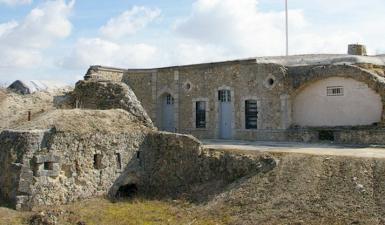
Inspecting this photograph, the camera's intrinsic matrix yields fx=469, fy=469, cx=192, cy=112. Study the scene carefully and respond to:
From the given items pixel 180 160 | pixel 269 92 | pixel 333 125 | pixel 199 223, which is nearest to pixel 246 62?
pixel 269 92

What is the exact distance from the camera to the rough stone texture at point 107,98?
16000mm

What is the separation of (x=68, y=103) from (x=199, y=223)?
7523 mm

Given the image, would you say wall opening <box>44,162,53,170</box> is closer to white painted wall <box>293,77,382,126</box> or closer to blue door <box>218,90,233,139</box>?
blue door <box>218,90,233,139</box>

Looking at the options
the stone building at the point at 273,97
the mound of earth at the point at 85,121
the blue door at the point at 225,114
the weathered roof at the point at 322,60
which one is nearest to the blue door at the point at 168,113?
the stone building at the point at 273,97

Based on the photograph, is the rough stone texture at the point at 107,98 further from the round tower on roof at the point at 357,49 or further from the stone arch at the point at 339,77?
the round tower on roof at the point at 357,49

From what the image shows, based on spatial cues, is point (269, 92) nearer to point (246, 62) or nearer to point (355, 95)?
point (246, 62)

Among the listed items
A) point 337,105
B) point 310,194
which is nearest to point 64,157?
point 310,194

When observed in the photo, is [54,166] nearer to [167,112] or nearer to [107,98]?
[107,98]

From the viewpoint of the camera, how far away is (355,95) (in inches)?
738

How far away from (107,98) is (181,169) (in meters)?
3.80

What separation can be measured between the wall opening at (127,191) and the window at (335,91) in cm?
917

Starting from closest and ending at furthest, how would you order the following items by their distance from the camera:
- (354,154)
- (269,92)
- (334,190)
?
(334,190) < (354,154) < (269,92)

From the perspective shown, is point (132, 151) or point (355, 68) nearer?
point (132, 151)

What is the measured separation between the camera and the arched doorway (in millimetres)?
24422
